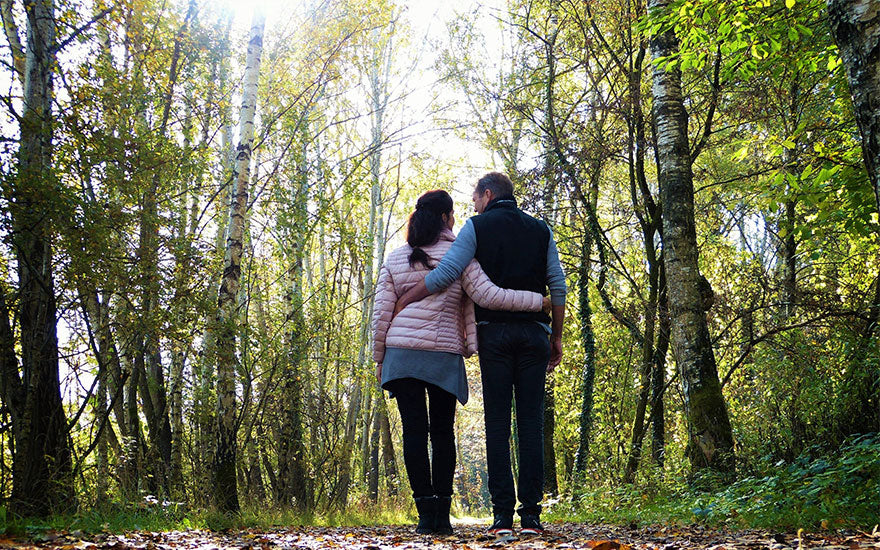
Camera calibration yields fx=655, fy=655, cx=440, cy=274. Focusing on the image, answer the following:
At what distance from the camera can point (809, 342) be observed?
8.48 m

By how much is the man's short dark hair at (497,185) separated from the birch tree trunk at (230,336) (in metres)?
3.31

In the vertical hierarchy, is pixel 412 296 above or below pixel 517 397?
above

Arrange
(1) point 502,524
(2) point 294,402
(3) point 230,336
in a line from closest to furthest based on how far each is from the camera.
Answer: (1) point 502,524, (3) point 230,336, (2) point 294,402

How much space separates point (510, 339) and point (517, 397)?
43 cm

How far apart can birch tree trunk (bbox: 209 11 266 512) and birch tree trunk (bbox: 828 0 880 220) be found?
5.77m

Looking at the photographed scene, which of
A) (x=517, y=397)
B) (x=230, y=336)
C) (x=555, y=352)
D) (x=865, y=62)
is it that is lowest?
(x=517, y=397)

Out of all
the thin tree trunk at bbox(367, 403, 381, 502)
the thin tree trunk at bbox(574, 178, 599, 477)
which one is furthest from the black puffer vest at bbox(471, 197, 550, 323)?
the thin tree trunk at bbox(367, 403, 381, 502)

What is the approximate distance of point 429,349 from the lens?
475 cm

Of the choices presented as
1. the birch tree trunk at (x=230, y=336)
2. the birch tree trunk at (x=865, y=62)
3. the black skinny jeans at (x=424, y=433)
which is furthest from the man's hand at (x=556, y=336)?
the birch tree trunk at (x=230, y=336)

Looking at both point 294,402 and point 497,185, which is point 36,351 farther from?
point 294,402

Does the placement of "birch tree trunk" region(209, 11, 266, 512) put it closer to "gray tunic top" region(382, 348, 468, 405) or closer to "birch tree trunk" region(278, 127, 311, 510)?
"birch tree trunk" region(278, 127, 311, 510)

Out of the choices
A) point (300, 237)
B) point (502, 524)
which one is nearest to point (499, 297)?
point (502, 524)

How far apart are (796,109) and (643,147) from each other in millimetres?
2673

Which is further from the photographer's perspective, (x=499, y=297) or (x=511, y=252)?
(x=511, y=252)
